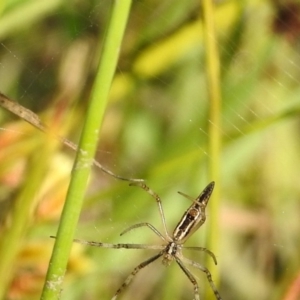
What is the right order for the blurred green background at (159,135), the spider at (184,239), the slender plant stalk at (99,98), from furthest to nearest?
the blurred green background at (159,135), the spider at (184,239), the slender plant stalk at (99,98)

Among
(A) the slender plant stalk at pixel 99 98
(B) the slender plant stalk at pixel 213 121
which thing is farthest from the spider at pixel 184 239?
(A) the slender plant stalk at pixel 99 98

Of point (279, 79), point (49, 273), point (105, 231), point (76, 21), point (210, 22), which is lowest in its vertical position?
point (49, 273)

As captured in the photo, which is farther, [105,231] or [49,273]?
[105,231]

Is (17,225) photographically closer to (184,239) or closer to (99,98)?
(184,239)

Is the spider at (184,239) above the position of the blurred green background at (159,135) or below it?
below

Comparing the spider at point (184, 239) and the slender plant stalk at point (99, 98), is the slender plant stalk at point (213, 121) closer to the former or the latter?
the spider at point (184, 239)

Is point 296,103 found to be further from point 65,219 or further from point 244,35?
point 65,219

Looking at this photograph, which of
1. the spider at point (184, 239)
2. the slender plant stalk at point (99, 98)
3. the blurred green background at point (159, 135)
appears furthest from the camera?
the blurred green background at point (159, 135)

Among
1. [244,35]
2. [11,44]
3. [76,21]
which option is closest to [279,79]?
[244,35]

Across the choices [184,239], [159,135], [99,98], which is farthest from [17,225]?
[159,135]
